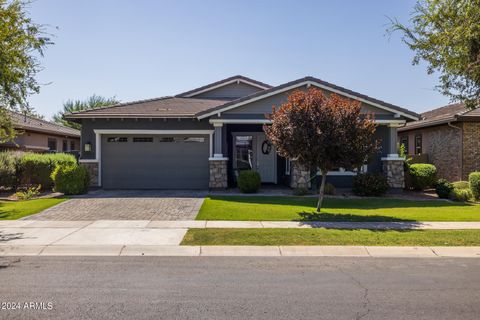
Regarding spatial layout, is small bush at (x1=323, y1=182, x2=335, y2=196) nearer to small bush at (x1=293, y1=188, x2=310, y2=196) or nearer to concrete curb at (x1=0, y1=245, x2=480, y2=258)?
small bush at (x1=293, y1=188, x2=310, y2=196)

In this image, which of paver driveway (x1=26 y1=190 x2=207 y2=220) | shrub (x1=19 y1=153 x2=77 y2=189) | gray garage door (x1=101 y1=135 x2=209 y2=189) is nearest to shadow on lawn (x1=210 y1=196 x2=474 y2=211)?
paver driveway (x1=26 y1=190 x2=207 y2=220)

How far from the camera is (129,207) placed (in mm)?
13852

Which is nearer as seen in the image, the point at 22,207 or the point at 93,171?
the point at 22,207

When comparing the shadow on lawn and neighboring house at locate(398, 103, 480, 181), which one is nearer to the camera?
the shadow on lawn

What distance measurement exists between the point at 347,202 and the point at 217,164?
232 inches

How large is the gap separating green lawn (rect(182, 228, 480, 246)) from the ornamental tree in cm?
256

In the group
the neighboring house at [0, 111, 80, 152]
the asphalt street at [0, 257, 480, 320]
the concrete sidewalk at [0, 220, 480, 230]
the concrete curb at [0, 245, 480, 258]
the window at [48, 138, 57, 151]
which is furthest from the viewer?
the window at [48, 138, 57, 151]

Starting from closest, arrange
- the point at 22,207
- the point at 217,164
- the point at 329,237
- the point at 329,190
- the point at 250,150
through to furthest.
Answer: the point at 329,237 → the point at 22,207 → the point at 329,190 → the point at 217,164 → the point at 250,150

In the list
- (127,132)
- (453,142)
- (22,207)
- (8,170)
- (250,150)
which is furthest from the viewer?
(453,142)

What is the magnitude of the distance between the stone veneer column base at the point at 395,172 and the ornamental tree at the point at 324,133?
6.62m

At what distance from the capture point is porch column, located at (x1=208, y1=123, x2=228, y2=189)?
18.2 m

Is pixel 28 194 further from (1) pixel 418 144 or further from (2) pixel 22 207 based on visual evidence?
(1) pixel 418 144

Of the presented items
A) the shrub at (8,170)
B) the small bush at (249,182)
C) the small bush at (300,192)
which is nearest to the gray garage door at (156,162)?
the small bush at (249,182)

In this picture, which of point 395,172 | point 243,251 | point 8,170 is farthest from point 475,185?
point 8,170
